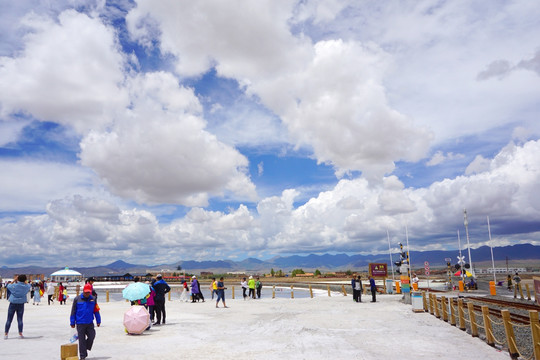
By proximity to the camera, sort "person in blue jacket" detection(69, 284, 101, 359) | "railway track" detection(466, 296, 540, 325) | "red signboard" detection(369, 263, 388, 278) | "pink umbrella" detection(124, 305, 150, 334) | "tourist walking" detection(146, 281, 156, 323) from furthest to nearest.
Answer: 1. "red signboard" detection(369, 263, 388, 278)
2. "railway track" detection(466, 296, 540, 325)
3. "tourist walking" detection(146, 281, 156, 323)
4. "pink umbrella" detection(124, 305, 150, 334)
5. "person in blue jacket" detection(69, 284, 101, 359)

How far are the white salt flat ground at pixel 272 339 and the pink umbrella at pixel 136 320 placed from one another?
11.0 inches

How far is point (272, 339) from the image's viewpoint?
41.3ft

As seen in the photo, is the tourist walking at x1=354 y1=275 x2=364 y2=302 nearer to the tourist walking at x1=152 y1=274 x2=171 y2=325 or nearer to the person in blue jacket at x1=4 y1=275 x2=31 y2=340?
the tourist walking at x1=152 y1=274 x2=171 y2=325

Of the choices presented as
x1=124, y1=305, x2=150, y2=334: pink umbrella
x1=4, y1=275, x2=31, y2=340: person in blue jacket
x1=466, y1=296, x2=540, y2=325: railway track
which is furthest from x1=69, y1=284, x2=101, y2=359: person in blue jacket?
x1=466, y1=296, x2=540, y2=325: railway track

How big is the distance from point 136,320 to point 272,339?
171 inches

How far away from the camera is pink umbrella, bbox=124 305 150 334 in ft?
44.2

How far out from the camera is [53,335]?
1377 centimetres

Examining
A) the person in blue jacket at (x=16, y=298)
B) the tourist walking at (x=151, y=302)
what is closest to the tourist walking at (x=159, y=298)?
the tourist walking at (x=151, y=302)

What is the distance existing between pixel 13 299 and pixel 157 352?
512 centimetres

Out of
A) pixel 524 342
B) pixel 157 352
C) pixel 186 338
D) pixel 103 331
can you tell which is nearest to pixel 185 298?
pixel 103 331

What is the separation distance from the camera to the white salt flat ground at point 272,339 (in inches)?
411

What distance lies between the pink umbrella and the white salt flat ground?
28 centimetres

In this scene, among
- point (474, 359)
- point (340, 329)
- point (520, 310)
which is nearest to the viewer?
point (474, 359)

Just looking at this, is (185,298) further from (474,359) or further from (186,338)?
(474,359)
